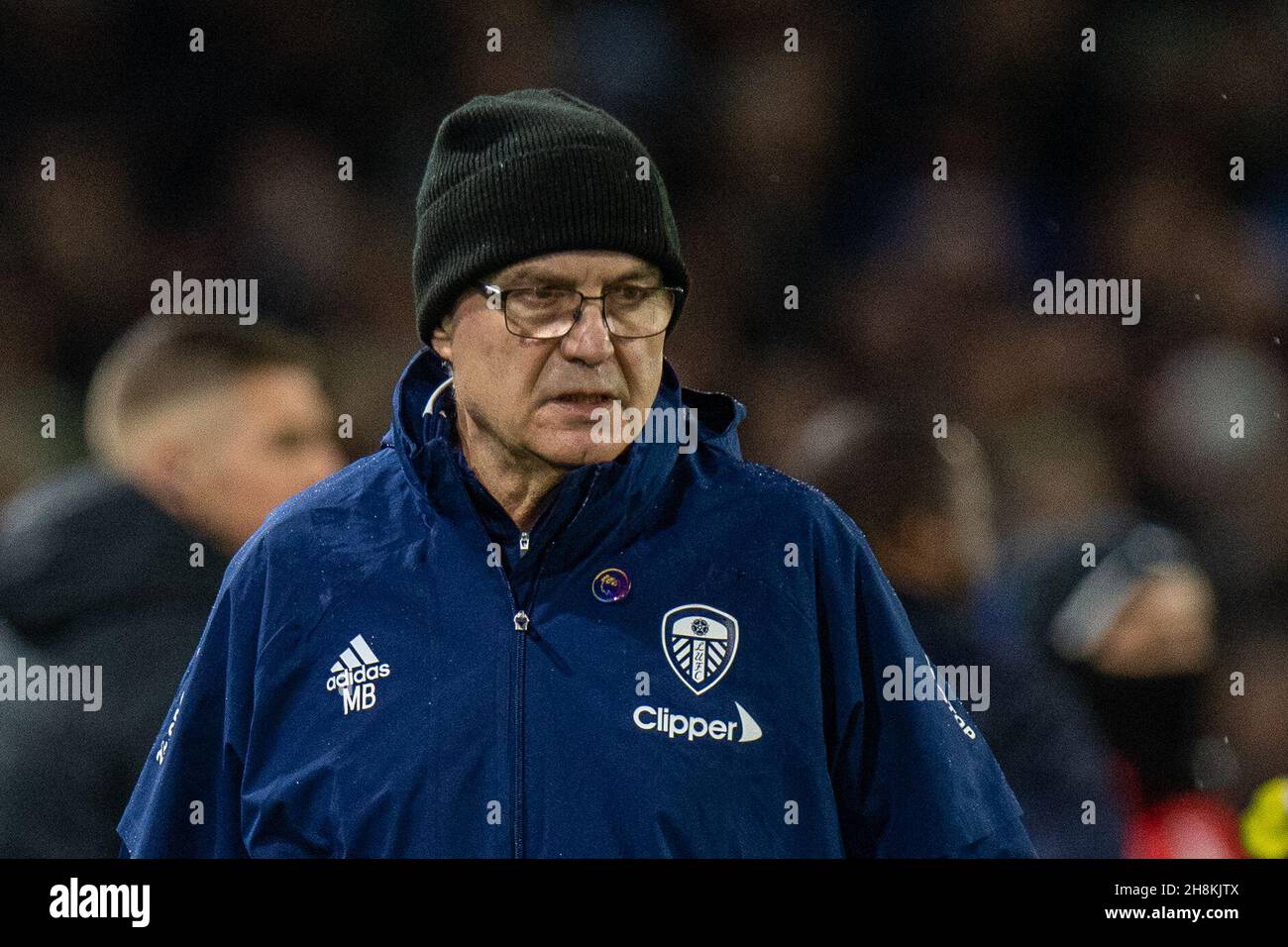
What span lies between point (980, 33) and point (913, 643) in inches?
68.1

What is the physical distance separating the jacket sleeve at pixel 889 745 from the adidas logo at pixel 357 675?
1.65 feet

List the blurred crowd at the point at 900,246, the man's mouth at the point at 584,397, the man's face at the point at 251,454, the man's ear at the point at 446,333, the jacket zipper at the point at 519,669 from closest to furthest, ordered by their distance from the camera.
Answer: the jacket zipper at the point at 519,669
the man's mouth at the point at 584,397
the man's ear at the point at 446,333
the man's face at the point at 251,454
the blurred crowd at the point at 900,246

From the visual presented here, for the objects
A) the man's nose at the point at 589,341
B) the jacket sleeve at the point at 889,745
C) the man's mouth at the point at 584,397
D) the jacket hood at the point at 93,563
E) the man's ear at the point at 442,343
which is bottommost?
the jacket sleeve at the point at 889,745

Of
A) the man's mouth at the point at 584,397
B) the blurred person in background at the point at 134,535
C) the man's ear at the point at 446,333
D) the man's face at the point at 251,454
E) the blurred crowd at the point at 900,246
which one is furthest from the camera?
the blurred crowd at the point at 900,246

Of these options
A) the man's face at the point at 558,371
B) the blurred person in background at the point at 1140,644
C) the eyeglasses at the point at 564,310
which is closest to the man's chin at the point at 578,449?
the man's face at the point at 558,371

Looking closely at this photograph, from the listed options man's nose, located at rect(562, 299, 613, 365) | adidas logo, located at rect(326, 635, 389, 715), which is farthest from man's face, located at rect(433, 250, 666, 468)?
adidas logo, located at rect(326, 635, 389, 715)

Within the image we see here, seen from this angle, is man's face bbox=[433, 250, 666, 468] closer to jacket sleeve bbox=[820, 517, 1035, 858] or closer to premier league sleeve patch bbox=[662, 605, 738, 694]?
premier league sleeve patch bbox=[662, 605, 738, 694]

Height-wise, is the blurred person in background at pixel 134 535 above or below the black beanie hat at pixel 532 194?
below

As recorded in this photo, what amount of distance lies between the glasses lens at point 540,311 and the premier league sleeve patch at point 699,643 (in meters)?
0.35

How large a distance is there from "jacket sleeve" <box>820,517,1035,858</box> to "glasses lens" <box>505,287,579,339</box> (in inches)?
16.0

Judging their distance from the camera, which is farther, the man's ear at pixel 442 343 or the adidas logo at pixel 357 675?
the man's ear at pixel 442 343

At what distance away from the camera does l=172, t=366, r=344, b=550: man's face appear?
106 inches

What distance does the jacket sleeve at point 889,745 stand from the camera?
6.10ft

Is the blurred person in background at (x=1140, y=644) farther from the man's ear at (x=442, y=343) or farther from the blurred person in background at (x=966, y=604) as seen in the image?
the man's ear at (x=442, y=343)
